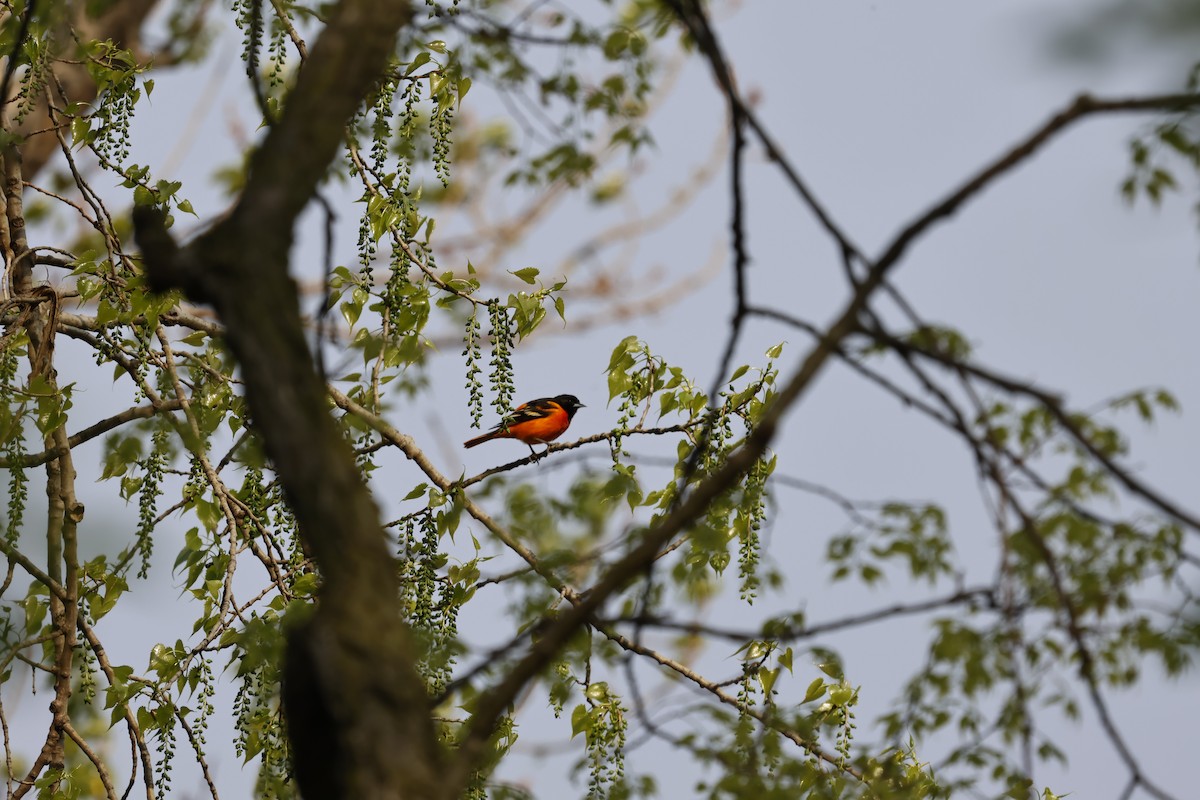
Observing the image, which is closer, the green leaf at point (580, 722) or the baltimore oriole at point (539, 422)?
the green leaf at point (580, 722)

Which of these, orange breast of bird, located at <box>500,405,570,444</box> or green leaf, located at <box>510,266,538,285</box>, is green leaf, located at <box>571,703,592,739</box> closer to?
green leaf, located at <box>510,266,538,285</box>

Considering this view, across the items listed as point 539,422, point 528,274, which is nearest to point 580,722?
point 528,274

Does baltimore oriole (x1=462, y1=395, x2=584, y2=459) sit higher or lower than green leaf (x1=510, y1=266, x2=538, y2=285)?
higher

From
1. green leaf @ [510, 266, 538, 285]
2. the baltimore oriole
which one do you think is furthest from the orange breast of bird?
green leaf @ [510, 266, 538, 285]

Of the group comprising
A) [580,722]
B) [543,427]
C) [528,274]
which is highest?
[543,427]

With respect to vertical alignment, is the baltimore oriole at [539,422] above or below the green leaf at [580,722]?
above

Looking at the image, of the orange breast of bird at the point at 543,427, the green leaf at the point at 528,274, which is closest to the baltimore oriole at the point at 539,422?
the orange breast of bird at the point at 543,427

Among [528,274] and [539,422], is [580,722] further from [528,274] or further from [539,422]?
[539,422]

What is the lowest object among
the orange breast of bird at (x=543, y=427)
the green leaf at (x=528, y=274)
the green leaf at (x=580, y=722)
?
the green leaf at (x=580, y=722)

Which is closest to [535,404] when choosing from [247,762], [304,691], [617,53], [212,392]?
[617,53]

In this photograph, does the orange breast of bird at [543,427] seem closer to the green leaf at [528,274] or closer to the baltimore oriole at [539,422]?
the baltimore oriole at [539,422]

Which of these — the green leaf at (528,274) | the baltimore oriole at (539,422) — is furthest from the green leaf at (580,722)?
the baltimore oriole at (539,422)

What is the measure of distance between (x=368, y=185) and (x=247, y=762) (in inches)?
80.0

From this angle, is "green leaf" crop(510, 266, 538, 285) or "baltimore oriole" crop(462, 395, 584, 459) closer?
"green leaf" crop(510, 266, 538, 285)
